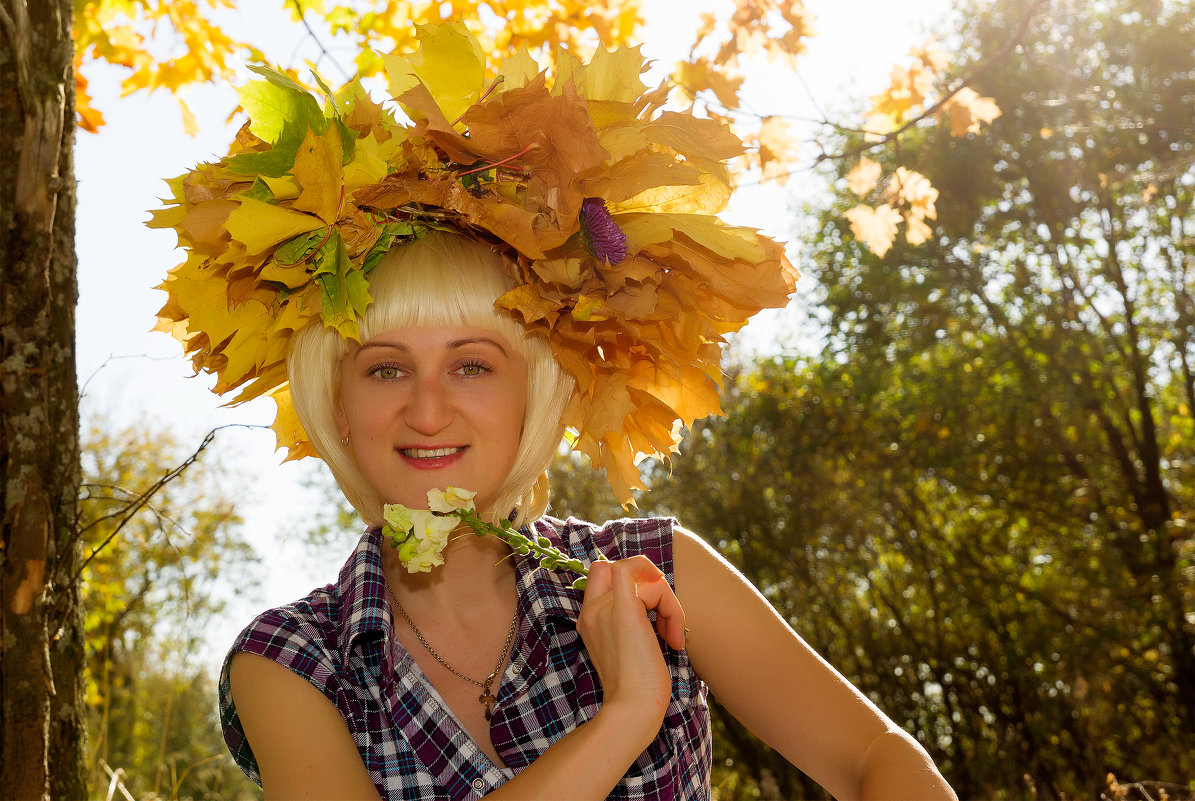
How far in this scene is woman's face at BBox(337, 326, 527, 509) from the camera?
5.88 ft

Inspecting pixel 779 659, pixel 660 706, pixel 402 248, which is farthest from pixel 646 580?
pixel 402 248

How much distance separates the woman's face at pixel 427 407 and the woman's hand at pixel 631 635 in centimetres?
33

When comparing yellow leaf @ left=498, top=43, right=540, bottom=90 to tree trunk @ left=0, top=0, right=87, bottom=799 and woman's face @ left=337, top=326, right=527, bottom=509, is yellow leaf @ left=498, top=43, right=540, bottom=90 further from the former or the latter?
tree trunk @ left=0, top=0, right=87, bottom=799

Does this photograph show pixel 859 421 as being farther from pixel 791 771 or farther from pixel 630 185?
→ pixel 630 185

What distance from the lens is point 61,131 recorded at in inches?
82.4

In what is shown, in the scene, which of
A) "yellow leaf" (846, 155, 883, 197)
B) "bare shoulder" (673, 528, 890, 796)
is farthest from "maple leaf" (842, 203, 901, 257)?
"bare shoulder" (673, 528, 890, 796)

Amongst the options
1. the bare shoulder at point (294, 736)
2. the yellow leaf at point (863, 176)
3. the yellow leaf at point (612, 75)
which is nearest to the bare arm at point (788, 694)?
the bare shoulder at point (294, 736)

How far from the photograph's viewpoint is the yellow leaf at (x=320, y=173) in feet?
5.24

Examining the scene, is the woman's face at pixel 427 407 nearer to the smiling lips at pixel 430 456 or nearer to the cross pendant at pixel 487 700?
the smiling lips at pixel 430 456

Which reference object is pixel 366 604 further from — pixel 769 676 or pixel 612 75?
pixel 612 75

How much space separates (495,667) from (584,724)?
0.46 metres

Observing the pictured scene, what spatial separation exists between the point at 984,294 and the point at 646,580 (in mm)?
6334

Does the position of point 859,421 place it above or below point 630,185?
above

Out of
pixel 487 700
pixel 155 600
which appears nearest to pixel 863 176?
pixel 487 700
